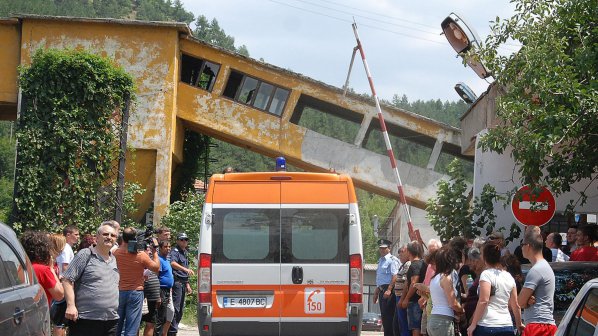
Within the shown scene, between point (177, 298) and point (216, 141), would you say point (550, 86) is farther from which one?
point (216, 141)

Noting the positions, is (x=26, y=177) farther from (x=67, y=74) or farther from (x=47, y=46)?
(x=47, y=46)

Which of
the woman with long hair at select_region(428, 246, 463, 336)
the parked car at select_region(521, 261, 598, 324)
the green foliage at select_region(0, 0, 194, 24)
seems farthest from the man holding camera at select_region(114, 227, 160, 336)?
the green foliage at select_region(0, 0, 194, 24)

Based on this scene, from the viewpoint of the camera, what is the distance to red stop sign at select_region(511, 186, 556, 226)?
15.3 metres

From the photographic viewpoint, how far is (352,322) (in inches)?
550

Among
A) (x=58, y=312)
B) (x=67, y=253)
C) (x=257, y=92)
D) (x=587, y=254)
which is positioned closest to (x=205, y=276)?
(x=67, y=253)

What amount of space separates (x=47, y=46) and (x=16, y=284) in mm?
22943

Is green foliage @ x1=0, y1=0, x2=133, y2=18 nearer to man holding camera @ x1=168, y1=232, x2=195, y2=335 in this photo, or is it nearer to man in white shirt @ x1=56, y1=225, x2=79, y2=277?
man holding camera @ x1=168, y1=232, x2=195, y2=335

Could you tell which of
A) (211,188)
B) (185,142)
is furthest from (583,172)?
(185,142)

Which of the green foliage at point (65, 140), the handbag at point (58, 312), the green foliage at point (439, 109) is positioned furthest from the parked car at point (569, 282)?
the green foliage at point (439, 109)

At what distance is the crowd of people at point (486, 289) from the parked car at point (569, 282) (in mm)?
424

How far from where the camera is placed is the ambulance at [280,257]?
13969 millimetres

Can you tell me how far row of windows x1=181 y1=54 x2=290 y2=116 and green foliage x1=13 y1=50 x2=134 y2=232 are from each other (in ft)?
26.9

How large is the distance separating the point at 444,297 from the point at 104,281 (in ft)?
12.0

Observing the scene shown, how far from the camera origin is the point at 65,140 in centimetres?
2309
